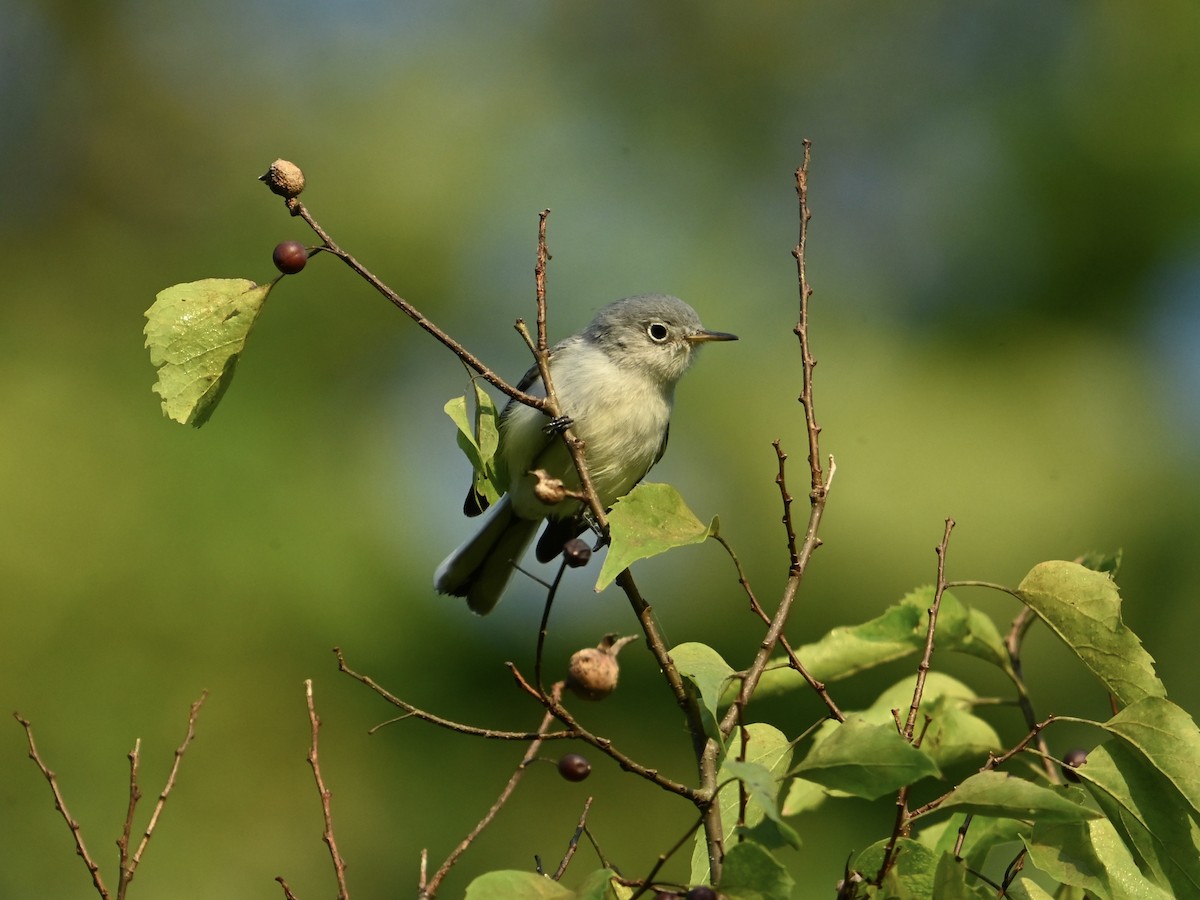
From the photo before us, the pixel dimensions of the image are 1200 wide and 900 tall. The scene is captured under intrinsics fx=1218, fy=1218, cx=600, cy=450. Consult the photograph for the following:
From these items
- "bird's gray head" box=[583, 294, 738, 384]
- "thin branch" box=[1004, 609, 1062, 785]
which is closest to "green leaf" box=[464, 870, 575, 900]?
"thin branch" box=[1004, 609, 1062, 785]

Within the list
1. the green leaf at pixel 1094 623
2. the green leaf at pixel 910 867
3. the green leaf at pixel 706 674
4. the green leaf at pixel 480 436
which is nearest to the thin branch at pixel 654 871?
the green leaf at pixel 706 674

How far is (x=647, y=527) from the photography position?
2061 mm

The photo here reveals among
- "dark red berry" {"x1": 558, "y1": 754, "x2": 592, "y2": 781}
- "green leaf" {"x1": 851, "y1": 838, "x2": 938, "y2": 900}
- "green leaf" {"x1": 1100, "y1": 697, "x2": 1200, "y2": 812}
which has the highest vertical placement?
"green leaf" {"x1": 1100, "y1": 697, "x2": 1200, "y2": 812}

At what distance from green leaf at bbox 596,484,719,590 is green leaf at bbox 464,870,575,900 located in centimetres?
48

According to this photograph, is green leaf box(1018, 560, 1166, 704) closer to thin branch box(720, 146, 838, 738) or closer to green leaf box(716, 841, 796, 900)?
thin branch box(720, 146, 838, 738)

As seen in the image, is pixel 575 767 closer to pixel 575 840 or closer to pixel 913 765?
pixel 575 840

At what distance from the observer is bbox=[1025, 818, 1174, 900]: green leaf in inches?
79.4

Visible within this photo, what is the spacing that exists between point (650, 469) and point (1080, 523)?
4.19m

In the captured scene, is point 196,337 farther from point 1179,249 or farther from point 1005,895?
point 1179,249

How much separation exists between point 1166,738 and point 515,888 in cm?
111

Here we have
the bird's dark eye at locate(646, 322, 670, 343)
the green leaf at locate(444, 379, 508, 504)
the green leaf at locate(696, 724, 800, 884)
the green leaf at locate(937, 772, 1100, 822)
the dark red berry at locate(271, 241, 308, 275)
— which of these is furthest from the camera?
the bird's dark eye at locate(646, 322, 670, 343)

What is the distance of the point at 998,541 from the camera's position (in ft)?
24.1

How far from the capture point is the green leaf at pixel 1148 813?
80.4 inches

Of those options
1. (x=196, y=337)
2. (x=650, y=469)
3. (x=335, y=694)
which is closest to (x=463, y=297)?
(x=335, y=694)
